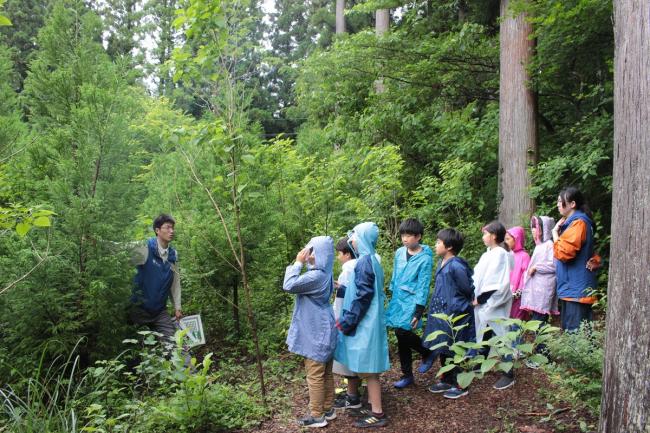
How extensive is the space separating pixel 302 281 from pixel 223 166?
8.21ft

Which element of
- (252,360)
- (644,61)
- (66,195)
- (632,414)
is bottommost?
(252,360)

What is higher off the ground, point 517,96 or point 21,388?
point 517,96

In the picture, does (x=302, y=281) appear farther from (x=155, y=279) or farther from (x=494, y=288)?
(x=155, y=279)

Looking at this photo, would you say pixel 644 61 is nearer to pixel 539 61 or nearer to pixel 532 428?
pixel 532 428

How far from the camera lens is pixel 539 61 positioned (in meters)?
7.83

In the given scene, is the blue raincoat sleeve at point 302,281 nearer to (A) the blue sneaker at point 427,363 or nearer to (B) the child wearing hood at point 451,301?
(B) the child wearing hood at point 451,301

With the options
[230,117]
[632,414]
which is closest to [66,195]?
[230,117]

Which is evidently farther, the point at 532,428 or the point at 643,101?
the point at 532,428

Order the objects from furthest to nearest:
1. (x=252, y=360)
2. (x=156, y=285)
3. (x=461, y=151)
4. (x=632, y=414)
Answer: (x=461, y=151) → (x=252, y=360) → (x=156, y=285) → (x=632, y=414)

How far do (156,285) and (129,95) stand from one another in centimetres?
215

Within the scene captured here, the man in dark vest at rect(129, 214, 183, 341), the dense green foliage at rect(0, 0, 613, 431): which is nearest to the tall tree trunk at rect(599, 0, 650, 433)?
the dense green foliage at rect(0, 0, 613, 431)

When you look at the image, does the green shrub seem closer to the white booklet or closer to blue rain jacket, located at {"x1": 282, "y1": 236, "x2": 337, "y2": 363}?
blue rain jacket, located at {"x1": 282, "y1": 236, "x2": 337, "y2": 363}

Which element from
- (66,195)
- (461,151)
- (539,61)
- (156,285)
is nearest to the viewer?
(66,195)

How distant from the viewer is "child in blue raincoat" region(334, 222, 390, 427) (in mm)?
4180
